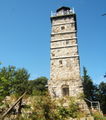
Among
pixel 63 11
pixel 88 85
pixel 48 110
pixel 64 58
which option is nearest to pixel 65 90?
pixel 64 58

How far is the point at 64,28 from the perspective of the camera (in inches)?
866

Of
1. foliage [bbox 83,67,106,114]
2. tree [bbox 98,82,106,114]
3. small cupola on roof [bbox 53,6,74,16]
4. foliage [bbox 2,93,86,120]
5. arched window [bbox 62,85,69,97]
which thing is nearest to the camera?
foliage [bbox 2,93,86,120]

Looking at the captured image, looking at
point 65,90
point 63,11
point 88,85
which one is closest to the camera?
point 65,90

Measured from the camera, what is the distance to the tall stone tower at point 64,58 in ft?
60.2

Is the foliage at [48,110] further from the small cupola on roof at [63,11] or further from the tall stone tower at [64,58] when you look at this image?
the small cupola on roof at [63,11]

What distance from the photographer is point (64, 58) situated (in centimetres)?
1991

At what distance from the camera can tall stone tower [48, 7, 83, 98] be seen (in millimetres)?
18345

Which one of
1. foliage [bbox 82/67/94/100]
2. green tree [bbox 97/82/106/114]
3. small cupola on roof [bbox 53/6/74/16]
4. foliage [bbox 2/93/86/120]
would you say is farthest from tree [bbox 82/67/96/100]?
foliage [bbox 2/93/86/120]

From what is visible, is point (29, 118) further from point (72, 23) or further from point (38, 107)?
point (72, 23)

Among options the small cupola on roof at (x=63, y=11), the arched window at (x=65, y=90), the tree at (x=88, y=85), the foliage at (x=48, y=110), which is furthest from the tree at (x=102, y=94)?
the foliage at (x=48, y=110)

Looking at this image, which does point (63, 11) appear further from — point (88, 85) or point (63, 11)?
point (88, 85)

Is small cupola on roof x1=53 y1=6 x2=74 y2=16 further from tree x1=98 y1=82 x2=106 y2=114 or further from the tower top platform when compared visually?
tree x1=98 y1=82 x2=106 y2=114

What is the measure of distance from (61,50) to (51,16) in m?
6.21

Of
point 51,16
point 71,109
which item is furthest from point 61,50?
point 71,109
